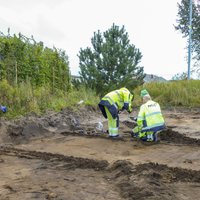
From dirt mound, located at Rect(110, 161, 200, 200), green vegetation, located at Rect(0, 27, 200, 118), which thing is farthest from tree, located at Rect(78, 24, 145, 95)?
dirt mound, located at Rect(110, 161, 200, 200)

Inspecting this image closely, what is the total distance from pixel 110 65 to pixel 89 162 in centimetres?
1474

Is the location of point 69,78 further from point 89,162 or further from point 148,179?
point 148,179

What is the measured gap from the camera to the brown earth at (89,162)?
17.9 feet

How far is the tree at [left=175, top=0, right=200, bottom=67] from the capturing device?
1320 inches

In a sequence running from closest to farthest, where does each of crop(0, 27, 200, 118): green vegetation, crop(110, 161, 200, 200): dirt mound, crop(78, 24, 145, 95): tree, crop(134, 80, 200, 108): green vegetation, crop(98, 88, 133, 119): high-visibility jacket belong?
crop(110, 161, 200, 200): dirt mound, crop(98, 88, 133, 119): high-visibility jacket, crop(0, 27, 200, 118): green vegetation, crop(134, 80, 200, 108): green vegetation, crop(78, 24, 145, 95): tree

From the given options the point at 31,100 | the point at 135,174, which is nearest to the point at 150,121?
the point at 135,174

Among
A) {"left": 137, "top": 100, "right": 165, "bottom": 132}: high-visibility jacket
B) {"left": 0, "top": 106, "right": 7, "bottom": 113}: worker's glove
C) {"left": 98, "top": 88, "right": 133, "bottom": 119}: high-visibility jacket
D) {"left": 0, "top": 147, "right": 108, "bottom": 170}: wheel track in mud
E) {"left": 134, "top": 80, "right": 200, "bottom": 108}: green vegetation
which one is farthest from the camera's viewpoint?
{"left": 134, "top": 80, "right": 200, "bottom": 108}: green vegetation

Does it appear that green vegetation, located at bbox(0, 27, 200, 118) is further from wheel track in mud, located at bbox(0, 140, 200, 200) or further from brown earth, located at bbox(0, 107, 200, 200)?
wheel track in mud, located at bbox(0, 140, 200, 200)

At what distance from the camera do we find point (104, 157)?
8266mm

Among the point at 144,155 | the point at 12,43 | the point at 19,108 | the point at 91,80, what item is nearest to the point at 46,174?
the point at 144,155

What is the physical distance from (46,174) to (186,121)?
8.97 metres

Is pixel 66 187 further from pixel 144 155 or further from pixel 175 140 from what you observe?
pixel 175 140

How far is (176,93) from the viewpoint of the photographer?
20688 mm

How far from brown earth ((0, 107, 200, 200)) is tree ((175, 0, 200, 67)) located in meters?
21.7
